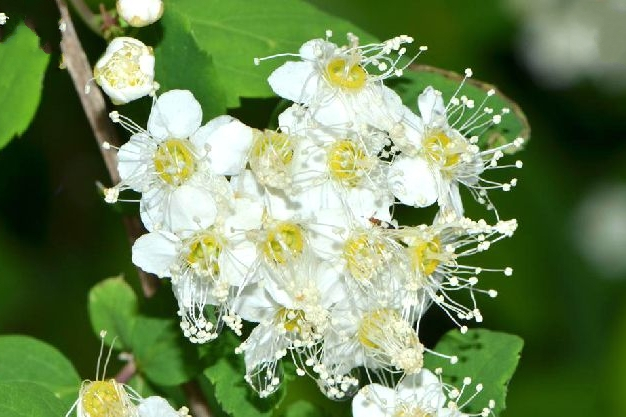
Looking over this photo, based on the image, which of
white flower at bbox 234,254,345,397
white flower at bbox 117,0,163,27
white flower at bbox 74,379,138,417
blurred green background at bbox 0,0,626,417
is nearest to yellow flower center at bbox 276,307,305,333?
white flower at bbox 234,254,345,397

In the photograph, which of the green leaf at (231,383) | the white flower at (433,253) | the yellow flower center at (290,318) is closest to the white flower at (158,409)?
the green leaf at (231,383)

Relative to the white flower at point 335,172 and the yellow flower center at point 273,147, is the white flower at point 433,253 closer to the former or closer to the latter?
the white flower at point 335,172

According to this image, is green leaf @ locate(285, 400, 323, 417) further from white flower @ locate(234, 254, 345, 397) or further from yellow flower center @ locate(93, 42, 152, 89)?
yellow flower center @ locate(93, 42, 152, 89)

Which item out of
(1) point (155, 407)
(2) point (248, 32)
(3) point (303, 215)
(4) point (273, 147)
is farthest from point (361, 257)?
(2) point (248, 32)

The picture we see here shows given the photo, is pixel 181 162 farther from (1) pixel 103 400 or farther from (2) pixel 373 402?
(2) pixel 373 402

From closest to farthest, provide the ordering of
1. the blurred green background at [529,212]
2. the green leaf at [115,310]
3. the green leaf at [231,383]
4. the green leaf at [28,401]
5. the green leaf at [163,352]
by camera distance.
Result: the green leaf at [28,401] < the green leaf at [231,383] < the green leaf at [163,352] < the green leaf at [115,310] < the blurred green background at [529,212]
